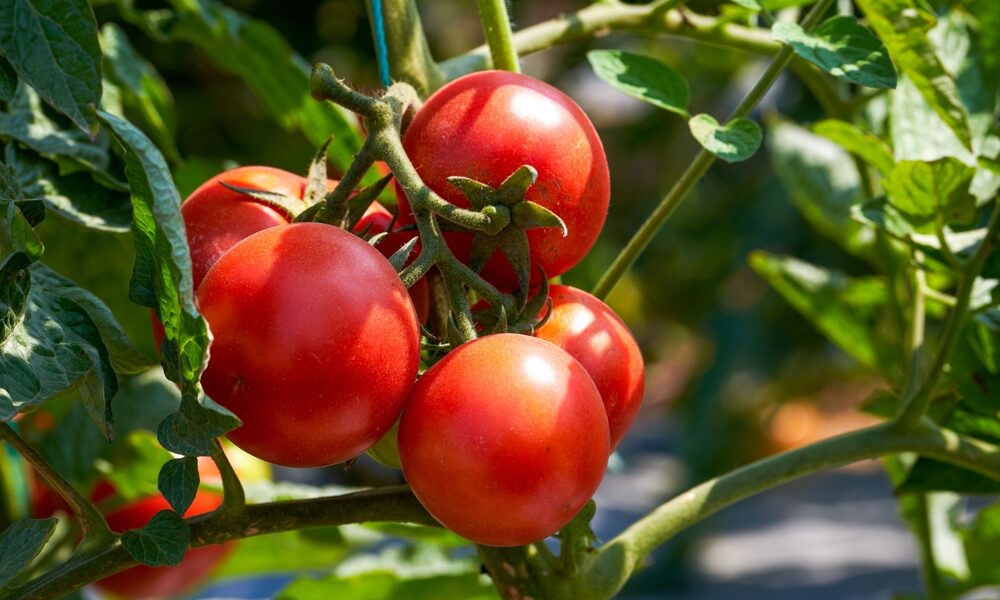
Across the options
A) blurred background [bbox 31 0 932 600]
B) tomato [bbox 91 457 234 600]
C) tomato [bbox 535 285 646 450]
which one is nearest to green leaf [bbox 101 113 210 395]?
tomato [bbox 535 285 646 450]

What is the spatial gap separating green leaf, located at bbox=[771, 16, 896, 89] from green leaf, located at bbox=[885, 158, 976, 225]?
0.09 m

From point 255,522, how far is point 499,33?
23 cm

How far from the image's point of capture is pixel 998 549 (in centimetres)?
74

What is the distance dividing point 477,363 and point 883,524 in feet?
11.9

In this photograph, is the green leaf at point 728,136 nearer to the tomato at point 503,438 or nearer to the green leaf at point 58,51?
the tomato at point 503,438

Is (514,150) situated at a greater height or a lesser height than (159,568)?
greater

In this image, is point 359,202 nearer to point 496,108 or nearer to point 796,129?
point 496,108

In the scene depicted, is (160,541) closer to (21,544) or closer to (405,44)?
(21,544)

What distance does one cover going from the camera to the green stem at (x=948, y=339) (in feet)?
1.73

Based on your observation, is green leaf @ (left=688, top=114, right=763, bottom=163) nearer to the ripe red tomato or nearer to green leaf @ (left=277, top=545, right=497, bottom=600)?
the ripe red tomato

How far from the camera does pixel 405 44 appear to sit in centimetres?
50

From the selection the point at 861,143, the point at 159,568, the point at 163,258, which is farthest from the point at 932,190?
the point at 159,568

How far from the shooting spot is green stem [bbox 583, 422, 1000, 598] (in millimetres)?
479

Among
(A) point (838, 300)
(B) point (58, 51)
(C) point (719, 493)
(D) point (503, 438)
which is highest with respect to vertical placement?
(B) point (58, 51)
